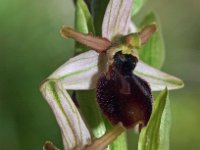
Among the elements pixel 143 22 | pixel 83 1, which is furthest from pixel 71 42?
pixel 83 1

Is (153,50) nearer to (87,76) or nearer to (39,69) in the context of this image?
(87,76)

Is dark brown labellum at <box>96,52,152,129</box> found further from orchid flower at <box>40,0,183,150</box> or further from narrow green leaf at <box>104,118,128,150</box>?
narrow green leaf at <box>104,118,128,150</box>

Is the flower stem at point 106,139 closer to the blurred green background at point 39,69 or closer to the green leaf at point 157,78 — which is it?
the green leaf at point 157,78

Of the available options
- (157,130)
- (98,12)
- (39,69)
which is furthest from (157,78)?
(39,69)

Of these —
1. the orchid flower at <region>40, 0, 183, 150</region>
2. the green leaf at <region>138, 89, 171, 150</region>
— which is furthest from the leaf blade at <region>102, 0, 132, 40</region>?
the green leaf at <region>138, 89, 171, 150</region>

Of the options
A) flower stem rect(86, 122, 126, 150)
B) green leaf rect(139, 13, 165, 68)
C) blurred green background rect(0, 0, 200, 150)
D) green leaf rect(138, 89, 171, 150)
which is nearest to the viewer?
flower stem rect(86, 122, 126, 150)

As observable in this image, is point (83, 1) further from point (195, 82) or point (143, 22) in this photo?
point (195, 82)
